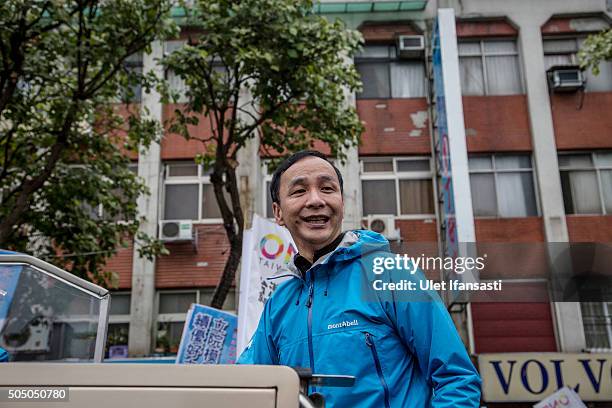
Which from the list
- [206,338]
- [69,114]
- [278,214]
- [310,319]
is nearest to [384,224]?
[206,338]

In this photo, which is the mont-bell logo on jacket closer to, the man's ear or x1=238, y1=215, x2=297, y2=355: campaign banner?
the man's ear

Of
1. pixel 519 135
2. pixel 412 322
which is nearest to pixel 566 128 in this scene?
pixel 519 135

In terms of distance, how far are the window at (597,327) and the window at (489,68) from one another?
188 inches

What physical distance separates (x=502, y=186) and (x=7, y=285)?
11.5m

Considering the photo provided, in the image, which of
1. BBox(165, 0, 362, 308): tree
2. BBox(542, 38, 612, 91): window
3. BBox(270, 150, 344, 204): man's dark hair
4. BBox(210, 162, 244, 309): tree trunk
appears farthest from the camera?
BBox(542, 38, 612, 91): window

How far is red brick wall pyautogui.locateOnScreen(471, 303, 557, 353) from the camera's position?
37.5 feet

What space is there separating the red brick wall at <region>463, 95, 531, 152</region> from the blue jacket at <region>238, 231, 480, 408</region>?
10894 millimetres

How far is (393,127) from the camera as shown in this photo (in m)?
12.9

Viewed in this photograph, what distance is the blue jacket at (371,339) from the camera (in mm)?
1700

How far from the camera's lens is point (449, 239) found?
407 inches

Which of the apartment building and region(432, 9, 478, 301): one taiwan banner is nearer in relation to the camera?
region(432, 9, 478, 301): one taiwan banner

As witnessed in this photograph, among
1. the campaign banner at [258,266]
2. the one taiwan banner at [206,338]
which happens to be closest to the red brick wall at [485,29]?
the campaign banner at [258,266]

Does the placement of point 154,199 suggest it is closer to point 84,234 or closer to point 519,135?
point 84,234

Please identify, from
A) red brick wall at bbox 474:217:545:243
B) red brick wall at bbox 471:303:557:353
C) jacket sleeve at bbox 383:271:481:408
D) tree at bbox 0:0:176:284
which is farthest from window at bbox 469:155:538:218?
jacket sleeve at bbox 383:271:481:408
